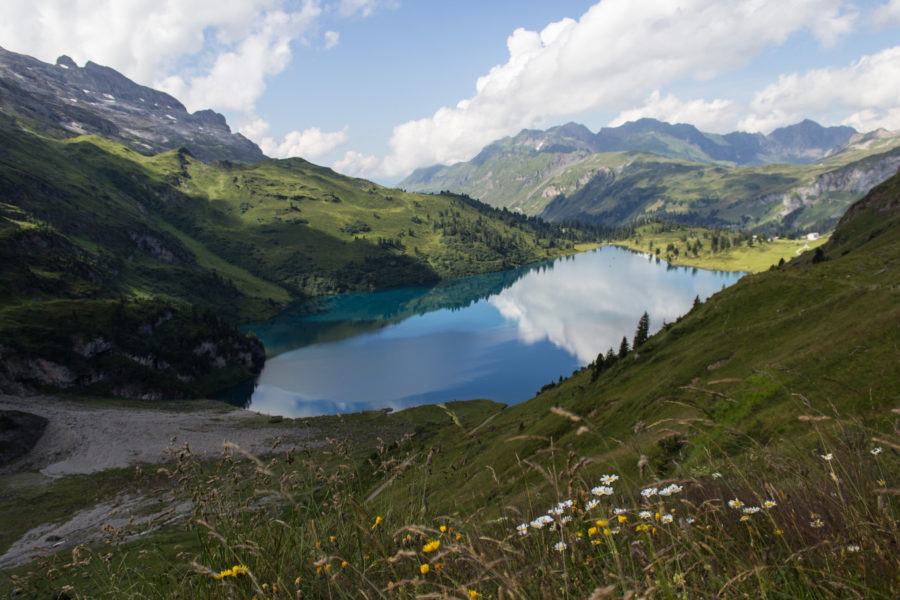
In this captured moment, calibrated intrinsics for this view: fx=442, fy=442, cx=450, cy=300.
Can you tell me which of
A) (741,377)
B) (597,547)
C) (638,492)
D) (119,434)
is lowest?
(119,434)

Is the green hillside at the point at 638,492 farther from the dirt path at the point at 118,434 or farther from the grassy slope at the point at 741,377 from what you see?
the dirt path at the point at 118,434

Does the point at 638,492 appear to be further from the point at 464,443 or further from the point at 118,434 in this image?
the point at 118,434

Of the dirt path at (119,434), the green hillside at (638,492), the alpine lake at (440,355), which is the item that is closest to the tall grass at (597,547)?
the green hillside at (638,492)

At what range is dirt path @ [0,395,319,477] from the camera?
7764 cm

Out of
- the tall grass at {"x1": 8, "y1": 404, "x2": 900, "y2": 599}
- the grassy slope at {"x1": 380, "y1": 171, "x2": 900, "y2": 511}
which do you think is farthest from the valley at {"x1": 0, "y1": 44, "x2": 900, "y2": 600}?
the grassy slope at {"x1": 380, "y1": 171, "x2": 900, "y2": 511}

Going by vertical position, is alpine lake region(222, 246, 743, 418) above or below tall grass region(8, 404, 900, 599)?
below

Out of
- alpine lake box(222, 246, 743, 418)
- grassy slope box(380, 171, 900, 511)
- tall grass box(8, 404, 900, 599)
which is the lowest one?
alpine lake box(222, 246, 743, 418)

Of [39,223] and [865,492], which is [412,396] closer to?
[865,492]

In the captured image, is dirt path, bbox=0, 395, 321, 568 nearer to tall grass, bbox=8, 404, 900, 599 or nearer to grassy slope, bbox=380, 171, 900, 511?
grassy slope, bbox=380, 171, 900, 511

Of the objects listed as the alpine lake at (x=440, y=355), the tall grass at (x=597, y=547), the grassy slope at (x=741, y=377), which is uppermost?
the tall grass at (x=597, y=547)

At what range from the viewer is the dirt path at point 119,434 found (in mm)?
77638

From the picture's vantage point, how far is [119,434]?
289ft

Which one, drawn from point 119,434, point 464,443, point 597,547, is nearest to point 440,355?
point 119,434

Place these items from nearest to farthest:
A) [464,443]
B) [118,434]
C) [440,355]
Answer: [464,443] < [118,434] < [440,355]
